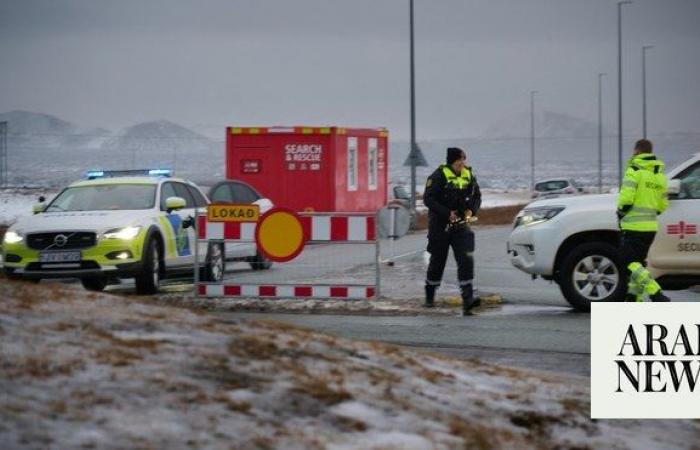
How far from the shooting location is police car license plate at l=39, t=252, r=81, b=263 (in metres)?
17.5

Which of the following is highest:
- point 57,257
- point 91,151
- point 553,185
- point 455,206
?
point 91,151

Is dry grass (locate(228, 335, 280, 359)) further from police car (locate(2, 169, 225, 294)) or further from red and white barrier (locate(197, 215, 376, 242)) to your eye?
police car (locate(2, 169, 225, 294))

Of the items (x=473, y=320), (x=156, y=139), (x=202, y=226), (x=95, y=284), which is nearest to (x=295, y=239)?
(x=202, y=226)

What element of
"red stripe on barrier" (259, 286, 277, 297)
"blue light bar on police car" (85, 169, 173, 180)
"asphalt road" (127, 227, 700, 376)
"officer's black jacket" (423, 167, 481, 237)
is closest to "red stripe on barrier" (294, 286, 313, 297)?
"red stripe on barrier" (259, 286, 277, 297)

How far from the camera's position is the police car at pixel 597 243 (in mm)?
15062

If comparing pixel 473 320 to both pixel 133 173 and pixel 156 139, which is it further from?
pixel 156 139

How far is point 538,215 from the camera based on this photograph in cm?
1600

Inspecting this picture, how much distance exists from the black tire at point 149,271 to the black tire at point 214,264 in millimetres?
585

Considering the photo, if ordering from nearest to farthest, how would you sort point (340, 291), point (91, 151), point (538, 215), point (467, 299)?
point (467, 299) < point (538, 215) < point (340, 291) < point (91, 151)

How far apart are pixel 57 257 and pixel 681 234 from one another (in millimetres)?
7295

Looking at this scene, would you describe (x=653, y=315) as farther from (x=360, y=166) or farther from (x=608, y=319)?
(x=360, y=166)

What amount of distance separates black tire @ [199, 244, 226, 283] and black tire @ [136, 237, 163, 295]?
1.92 feet

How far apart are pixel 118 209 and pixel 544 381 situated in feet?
36.6

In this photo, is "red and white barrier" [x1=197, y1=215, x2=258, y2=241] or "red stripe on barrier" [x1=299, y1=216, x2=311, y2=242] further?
"red and white barrier" [x1=197, y1=215, x2=258, y2=241]
